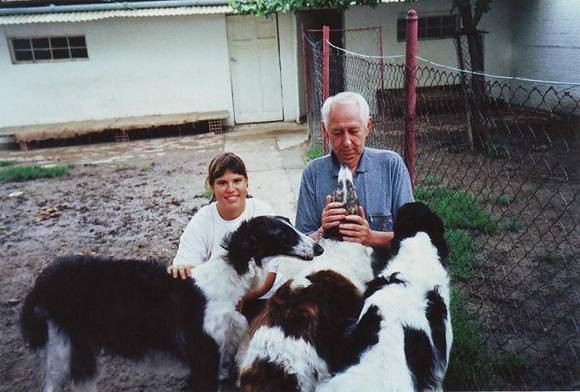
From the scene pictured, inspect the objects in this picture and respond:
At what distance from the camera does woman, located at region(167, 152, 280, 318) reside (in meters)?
2.98

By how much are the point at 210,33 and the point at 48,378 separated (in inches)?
430

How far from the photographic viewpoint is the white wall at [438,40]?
41.0ft

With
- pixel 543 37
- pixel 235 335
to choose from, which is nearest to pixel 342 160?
pixel 235 335

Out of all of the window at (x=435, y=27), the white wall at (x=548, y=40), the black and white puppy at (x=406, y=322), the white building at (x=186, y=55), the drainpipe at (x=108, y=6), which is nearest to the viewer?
the black and white puppy at (x=406, y=322)

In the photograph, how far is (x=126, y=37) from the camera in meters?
12.3

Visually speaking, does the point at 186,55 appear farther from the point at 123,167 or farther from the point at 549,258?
the point at 549,258

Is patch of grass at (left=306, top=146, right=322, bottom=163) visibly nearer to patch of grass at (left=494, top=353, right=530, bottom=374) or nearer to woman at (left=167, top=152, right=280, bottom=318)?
woman at (left=167, top=152, right=280, bottom=318)

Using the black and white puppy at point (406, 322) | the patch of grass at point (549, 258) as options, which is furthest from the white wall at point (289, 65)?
the black and white puppy at point (406, 322)

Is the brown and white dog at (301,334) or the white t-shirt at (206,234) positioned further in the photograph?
the white t-shirt at (206,234)

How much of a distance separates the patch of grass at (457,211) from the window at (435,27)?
26.9 ft

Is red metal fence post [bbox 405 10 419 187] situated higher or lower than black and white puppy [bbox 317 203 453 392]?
higher

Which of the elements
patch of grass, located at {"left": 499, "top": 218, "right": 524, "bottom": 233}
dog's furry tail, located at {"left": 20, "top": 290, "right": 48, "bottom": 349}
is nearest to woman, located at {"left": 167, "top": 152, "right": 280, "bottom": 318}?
dog's furry tail, located at {"left": 20, "top": 290, "right": 48, "bottom": 349}

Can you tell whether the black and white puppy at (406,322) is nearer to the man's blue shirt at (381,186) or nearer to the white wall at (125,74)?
the man's blue shirt at (381,186)

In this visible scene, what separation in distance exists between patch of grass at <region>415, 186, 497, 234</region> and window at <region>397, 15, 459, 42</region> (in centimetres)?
819
